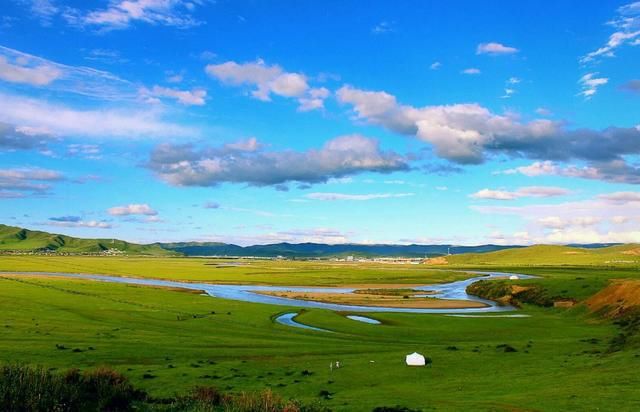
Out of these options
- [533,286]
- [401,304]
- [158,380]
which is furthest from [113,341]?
[533,286]

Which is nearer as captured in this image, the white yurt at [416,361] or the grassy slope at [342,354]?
the grassy slope at [342,354]

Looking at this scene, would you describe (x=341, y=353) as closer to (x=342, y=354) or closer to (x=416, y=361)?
(x=342, y=354)

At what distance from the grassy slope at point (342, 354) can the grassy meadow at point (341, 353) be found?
0.14 meters

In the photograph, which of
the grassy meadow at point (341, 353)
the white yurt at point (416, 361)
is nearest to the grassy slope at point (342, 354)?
the grassy meadow at point (341, 353)

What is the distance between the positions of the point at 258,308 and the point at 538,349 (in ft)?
172

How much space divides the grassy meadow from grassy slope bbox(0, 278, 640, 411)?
5.5 inches

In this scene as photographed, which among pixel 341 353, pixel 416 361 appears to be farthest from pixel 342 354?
pixel 416 361

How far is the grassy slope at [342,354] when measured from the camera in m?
31.7

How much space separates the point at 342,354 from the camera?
50.4 metres

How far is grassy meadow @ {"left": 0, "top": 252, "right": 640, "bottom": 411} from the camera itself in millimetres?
31766

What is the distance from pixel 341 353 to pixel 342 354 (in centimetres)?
67

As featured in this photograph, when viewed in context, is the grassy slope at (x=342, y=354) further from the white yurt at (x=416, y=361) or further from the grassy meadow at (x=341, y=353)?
the white yurt at (x=416, y=361)

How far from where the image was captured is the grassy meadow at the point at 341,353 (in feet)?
104

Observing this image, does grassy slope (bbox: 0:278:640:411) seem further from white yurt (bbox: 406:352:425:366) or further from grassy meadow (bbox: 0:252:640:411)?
white yurt (bbox: 406:352:425:366)
